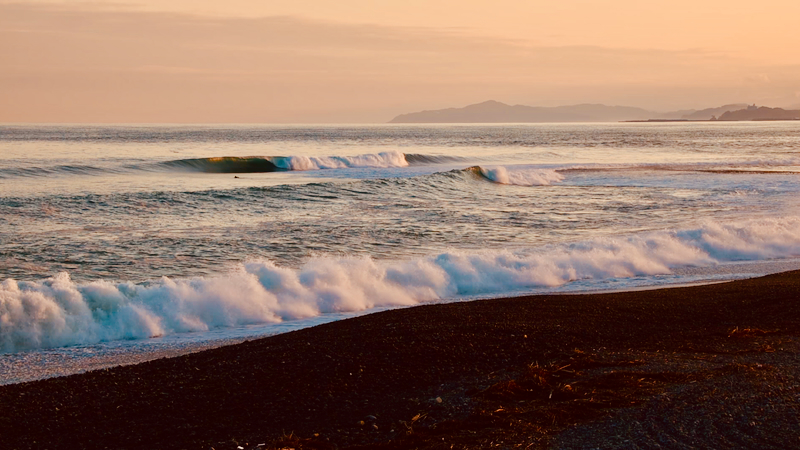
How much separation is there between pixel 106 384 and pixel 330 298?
178 inches

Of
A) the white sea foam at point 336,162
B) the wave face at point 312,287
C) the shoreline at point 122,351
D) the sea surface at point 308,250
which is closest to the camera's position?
the shoreline at point 122,351

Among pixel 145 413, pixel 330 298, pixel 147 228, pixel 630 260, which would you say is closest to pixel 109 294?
pixel 330 298

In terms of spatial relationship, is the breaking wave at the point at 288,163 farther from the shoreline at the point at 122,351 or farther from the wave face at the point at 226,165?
the shoreline at the point at 122,351

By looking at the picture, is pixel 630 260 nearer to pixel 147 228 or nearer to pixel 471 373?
pixel 471 373

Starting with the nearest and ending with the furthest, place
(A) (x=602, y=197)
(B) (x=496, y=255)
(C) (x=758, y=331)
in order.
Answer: (C) (x=758, y=331) < (B) (x=496, y=255) < (A) (x=602, y=197)

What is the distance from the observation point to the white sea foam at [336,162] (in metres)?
42.7

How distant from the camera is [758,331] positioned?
24.3ft

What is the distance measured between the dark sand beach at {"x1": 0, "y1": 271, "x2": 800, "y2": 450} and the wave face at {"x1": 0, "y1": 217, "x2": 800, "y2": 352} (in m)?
2.11

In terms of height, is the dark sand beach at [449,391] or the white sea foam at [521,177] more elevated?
the dark sand beach at [449,391]

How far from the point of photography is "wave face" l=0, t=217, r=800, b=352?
8.62m

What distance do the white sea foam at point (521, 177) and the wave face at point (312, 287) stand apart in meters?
18.7

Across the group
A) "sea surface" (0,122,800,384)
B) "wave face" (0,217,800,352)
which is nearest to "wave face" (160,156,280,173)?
"sea surface" (0,122,800,384)

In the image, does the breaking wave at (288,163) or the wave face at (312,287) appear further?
the breaking wave at (288,163)

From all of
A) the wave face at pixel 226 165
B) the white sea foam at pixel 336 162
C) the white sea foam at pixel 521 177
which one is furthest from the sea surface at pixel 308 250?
the white sea foam at pixel 336 162
